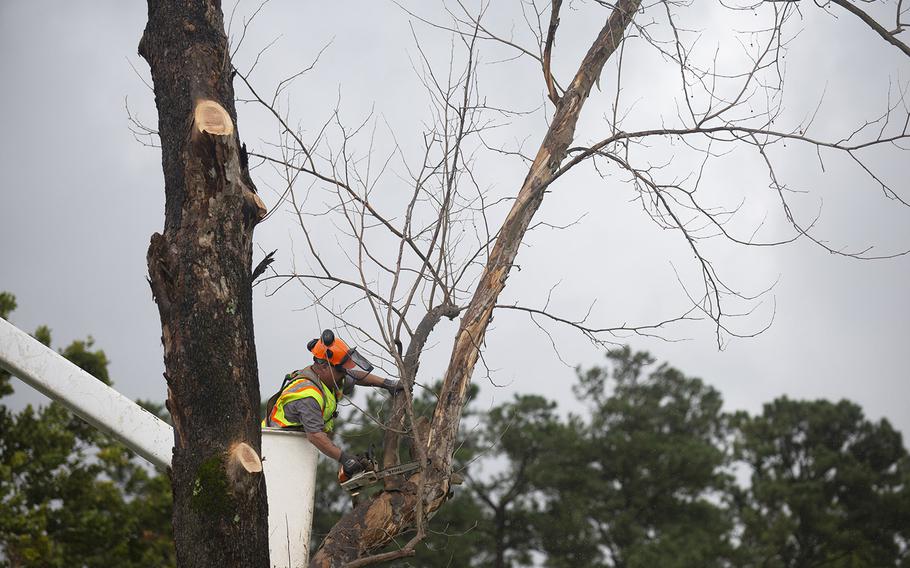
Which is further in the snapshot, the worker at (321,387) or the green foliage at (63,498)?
the green foliage at (63,498)

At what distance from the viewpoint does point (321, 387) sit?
5.22 m

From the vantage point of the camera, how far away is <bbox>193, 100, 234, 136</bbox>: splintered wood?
3781 millimetres

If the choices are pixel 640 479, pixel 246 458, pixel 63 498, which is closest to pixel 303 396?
pixel 246 458

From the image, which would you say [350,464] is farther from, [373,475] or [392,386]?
[392,386]

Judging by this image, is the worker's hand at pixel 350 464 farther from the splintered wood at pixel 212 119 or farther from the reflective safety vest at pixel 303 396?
the splintered wood at pixel 212 119

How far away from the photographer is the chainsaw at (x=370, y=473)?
4758 millimetres

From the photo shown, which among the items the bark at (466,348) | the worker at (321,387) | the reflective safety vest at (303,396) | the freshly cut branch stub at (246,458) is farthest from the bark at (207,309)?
the reflective safety vest at (303,396)

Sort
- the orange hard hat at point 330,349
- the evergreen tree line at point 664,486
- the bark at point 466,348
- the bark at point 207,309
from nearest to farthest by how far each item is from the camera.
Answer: the bark at point 207,309 < the bark at point 466,348 < the orange hard hat at point 330,349 < the evergreen tree line at point 664,486

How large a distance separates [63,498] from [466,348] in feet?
37.0

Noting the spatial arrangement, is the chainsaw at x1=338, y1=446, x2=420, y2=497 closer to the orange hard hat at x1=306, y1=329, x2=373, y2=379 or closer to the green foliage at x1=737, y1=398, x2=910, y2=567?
the orange hard hat at x1=306, y1=329, x2=373, y2=379

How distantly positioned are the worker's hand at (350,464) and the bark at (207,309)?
1.21 meters

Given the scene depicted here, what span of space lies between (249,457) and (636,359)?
786 inches

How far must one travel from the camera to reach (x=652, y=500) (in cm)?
2100

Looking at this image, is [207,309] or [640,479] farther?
[640,479]
